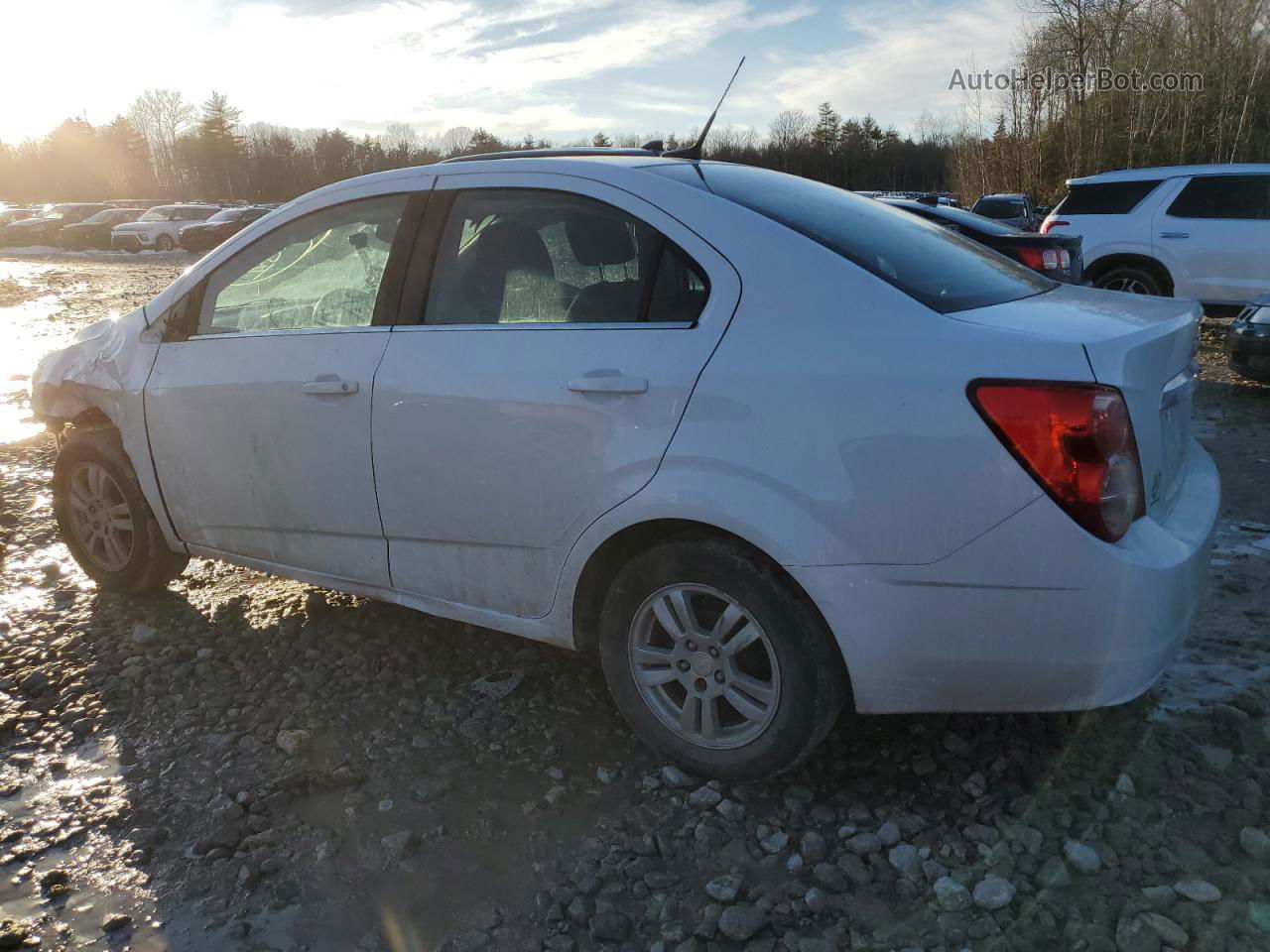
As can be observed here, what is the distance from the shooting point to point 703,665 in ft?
9.03

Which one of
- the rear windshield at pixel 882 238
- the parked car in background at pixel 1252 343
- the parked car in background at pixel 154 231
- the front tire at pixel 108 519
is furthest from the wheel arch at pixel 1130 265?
the parked car in background at pixel 154 231

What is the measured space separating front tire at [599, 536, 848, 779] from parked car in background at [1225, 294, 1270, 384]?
264 inches

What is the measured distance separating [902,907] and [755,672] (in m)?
0.68

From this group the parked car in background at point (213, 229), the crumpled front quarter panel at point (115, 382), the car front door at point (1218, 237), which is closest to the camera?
the crumpled front quarter panel at point (115, 382)

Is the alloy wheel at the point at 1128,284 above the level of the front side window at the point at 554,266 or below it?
below

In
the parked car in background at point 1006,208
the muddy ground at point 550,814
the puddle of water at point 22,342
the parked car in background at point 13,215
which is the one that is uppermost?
the parked car in background at point 13,215

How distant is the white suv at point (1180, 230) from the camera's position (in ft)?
33.6

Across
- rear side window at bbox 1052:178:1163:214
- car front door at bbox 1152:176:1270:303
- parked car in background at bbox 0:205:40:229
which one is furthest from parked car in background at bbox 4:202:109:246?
car front door at bbox 1152:176:1270:303

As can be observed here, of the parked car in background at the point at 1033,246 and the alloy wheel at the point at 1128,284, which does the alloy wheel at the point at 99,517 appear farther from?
the alloy wheel at the point at 1128,284

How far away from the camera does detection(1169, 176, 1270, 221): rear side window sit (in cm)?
1029

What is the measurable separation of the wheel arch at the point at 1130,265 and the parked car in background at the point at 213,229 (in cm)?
2797

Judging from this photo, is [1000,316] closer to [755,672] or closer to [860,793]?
[755,672]

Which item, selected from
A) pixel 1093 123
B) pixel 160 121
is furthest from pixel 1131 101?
pixel 160 121

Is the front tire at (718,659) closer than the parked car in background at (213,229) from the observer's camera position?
Yes
